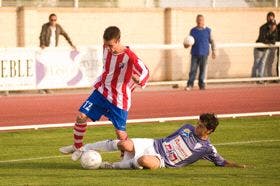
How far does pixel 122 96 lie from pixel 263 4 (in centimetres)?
2401

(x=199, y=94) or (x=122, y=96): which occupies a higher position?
(x=122, y=96)

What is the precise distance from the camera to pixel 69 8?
3378 centimetres

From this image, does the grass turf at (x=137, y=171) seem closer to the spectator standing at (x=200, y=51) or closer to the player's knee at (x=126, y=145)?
the player's knee at (x=126, y=145)

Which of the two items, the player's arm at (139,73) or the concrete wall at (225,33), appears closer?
the player's arm at (139,73)

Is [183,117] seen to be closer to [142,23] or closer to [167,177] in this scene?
[167,177]

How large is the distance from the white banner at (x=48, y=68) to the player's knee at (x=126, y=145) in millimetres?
13094

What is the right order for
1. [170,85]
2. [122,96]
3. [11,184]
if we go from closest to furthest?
[11,184] < [122,96] < [170,85]

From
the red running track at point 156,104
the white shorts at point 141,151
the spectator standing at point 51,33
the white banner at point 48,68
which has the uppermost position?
the spectator standing at point 51,33

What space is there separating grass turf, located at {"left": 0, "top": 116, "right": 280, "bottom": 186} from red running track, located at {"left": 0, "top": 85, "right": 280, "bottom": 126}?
8.22 ft

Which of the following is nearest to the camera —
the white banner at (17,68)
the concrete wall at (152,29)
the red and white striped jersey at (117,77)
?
the red and white striped jersey at (117,77)

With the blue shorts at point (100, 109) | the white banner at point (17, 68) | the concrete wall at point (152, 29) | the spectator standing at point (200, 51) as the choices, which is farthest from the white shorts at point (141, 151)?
the concrete wall at point (152, 29)

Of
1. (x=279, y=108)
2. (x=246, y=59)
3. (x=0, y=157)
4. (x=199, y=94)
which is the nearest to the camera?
(x=0, y=157)

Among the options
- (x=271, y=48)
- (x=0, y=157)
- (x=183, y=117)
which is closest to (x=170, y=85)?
(x=271, y=48)

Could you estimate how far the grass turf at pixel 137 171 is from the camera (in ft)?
45.1
